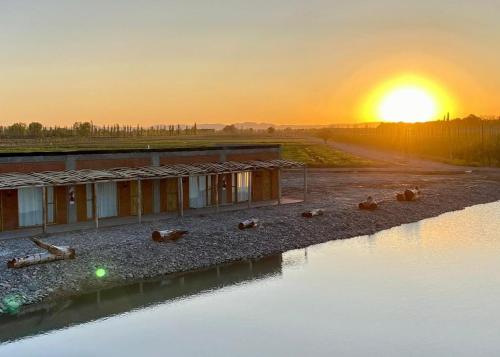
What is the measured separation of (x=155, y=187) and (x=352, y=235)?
11.5 meters

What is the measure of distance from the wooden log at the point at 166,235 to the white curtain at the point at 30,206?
233 inches

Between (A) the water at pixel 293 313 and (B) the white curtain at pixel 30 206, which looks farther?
(B) the white curtain at pixel 30 206

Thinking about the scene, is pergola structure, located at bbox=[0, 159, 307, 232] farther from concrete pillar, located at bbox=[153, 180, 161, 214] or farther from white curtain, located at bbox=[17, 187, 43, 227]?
concrete pillar, located at bbox=[153, 180, 161, 214]

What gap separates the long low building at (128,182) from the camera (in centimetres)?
2891

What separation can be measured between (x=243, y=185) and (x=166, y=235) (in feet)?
40.5

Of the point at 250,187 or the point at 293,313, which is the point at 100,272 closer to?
the point at 293,313

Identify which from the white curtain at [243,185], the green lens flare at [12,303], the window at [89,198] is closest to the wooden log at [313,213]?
the white curtain at [243,185]

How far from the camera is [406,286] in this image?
79.8 feet

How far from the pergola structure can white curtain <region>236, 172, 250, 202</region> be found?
0.36 metres

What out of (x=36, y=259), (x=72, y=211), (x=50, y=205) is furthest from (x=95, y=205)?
(x=36, y=259)

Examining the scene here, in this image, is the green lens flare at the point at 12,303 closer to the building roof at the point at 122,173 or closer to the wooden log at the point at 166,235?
the building roof at the point at 122,173

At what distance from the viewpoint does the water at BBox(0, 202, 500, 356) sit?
59.3ft

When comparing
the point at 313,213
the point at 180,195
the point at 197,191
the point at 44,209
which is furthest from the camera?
the point at 197,191

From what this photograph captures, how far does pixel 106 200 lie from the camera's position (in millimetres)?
32625
